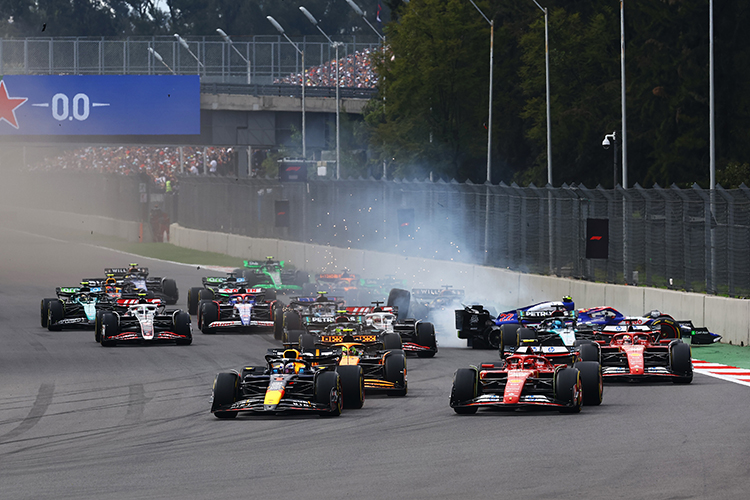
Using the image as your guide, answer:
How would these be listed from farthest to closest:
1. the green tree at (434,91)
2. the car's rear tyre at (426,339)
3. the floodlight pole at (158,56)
Result: the floodlight pole at (158,56) → the green tree at (434,91) → the car's rear tyre at (426,339)

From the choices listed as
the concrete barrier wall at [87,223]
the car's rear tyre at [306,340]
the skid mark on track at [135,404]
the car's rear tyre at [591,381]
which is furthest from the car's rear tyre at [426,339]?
the concrete barrier wall at [87,223]

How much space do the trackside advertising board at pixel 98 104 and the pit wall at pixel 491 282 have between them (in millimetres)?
5515

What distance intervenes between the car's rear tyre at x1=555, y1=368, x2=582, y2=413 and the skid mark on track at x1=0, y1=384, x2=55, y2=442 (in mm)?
6171

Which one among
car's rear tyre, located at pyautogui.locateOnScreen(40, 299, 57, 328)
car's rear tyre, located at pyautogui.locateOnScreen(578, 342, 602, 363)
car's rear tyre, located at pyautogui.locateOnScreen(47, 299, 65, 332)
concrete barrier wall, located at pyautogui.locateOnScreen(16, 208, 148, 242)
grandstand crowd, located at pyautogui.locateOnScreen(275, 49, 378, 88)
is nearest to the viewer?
car's rear tyre, located at pyautogui.locateOnScreen(578, 342, 602, 363)

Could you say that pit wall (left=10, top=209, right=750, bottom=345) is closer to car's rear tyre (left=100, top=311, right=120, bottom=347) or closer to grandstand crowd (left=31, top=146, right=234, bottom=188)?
car's rear tyre (left=100, top=311, right=120, bottom=347)

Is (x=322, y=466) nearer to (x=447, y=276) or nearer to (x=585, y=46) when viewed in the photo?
(x=447, y=276)

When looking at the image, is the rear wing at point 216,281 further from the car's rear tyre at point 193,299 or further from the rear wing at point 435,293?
the rear wing at point 435,293

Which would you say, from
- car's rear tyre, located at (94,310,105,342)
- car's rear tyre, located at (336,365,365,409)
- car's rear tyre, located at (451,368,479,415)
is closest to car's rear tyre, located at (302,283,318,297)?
car's rear tyre, located at (94,310,105,342)

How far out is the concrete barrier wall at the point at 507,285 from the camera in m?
26.8

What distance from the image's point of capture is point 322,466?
13344 mm

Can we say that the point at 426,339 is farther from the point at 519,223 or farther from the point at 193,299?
the point at 519,223

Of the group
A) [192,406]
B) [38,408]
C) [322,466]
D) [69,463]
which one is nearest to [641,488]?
[322,466]

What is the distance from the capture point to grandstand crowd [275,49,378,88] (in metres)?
86.9

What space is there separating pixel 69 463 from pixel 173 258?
46759mm
